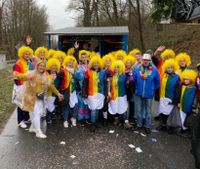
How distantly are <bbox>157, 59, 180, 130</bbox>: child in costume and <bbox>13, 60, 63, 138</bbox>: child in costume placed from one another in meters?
2.41

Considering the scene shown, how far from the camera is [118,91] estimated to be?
300 inches

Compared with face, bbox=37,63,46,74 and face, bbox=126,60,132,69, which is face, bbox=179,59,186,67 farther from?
face, bbox=37,63,46,74

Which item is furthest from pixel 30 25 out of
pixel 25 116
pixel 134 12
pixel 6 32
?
pixel 25 116

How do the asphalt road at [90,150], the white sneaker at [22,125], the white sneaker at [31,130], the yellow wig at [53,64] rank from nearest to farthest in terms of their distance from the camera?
1. the asphalt road at [90,150]
2. the white sneaker at [31,130]
3. the yellow wig at [53,64]
4. the white sneaker at [22,125]

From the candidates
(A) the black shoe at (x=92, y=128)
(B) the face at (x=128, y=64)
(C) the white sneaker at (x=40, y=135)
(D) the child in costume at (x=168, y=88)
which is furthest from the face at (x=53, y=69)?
(D) the child in costume at (x=168, y=88)

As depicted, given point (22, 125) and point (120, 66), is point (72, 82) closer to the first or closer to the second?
point (120, 66)

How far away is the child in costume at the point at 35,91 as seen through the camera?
22.7ft

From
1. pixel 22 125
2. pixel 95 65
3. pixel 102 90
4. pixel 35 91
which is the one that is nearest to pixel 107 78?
pixel 102 90

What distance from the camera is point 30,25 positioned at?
55.1 meters

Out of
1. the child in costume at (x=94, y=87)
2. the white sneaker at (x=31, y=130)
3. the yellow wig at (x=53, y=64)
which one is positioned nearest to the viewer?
the white sneaker at (x=31, y=130)

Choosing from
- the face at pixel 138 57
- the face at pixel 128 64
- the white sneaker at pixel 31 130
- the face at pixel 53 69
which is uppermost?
the face at pixel 138 57

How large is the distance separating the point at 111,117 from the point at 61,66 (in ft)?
5.44

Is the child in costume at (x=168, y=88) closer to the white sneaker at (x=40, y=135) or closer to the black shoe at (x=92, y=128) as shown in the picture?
the black shoe at (x=92, y=128)

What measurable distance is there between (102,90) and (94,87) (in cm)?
19
